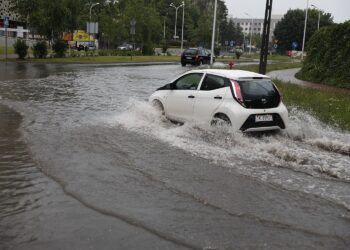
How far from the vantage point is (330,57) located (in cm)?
2502

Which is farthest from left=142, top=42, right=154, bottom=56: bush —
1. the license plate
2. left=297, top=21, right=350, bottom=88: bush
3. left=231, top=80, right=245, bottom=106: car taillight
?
the license plate

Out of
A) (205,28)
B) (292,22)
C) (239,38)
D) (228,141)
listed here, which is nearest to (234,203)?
(228,141)

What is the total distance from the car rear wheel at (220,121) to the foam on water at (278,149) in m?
0.10

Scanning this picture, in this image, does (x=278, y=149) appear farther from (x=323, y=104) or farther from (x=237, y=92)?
(x=323, y=104)

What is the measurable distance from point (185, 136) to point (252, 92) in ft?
5.43

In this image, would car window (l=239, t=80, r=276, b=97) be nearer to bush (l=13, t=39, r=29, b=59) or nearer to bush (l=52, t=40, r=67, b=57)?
bush (l=13, t=39, r=29, b=59)

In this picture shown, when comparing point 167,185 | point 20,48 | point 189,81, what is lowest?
point 167,185

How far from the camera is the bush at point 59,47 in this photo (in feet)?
137

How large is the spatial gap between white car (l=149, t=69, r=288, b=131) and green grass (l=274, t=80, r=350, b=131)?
2771mm

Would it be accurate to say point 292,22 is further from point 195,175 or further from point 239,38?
point 195,175

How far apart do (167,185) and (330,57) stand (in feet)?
66.2

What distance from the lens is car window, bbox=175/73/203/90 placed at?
1093 centimetres

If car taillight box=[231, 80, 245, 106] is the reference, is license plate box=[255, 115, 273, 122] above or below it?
below

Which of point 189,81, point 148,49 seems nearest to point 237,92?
point 189,81
